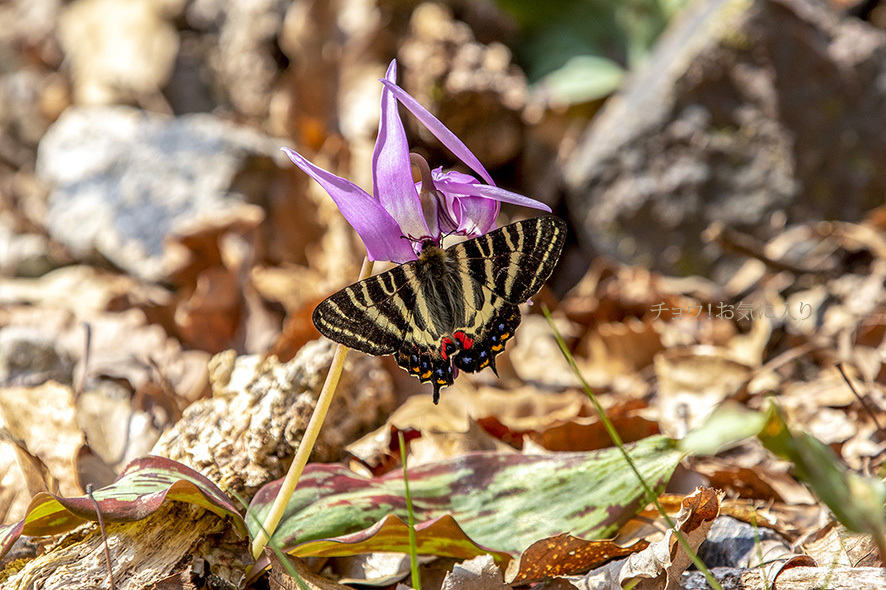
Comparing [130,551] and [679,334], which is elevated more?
[130,551]

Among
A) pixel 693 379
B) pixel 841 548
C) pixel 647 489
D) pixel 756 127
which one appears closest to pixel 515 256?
pixel 647 489

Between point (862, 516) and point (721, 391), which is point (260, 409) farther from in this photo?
point (721, 391)

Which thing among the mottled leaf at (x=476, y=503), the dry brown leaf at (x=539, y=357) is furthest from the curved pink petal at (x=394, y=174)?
the dry brown leaf at (x=539, y=357)

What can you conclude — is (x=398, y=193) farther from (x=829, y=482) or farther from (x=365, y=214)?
(x=829, y=482)

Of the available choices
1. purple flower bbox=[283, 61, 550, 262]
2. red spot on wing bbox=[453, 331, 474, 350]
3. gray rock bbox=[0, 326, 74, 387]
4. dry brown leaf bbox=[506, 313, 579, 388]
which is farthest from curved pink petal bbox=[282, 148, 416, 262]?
gray rock bbox=[0, 326, 74, 387]

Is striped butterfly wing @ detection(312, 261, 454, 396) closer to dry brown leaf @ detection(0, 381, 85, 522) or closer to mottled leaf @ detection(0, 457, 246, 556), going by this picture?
mottled leaf @ detection(0, 457, 246, 556)

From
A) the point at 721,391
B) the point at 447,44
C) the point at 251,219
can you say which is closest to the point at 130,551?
the point at 721,391

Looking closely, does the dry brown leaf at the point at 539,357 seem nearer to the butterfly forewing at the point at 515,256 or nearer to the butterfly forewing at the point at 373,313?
the butterfly forewing at the point at 515,256
